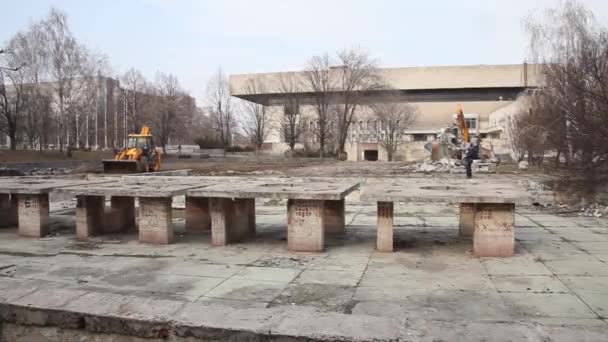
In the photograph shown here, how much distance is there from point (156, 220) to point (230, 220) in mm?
1336

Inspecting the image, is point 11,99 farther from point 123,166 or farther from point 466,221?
point 466,221

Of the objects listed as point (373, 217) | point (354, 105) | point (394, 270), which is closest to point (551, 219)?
point (373, 217)

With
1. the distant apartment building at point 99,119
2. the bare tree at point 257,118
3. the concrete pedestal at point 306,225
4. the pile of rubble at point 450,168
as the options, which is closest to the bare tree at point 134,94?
the distant apartment building at point 99,119

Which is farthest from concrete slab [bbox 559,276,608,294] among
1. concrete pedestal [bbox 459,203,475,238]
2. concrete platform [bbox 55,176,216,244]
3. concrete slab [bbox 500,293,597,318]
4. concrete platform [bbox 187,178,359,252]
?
concrete platform [bbox 55,176,216,244]

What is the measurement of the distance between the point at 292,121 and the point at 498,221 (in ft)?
182

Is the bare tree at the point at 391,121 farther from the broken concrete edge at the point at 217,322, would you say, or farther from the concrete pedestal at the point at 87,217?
the broken concrete edge at the point at 217,322

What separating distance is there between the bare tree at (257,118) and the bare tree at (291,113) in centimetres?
300

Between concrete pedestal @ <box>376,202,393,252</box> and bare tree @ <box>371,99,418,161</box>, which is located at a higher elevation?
bare tree @ <box>371,99,418,161</box>

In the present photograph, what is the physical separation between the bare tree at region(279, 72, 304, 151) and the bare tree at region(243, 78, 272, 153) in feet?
9.85

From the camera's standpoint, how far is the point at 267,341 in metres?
4.16

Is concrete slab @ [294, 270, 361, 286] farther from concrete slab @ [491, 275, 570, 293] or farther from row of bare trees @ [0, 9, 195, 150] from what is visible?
row of bare trees @ [0, 9, 195, 150]

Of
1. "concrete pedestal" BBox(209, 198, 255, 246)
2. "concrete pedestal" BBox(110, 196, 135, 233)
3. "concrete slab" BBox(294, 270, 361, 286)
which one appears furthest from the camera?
"concrete pedestal" BBox(110, 196, 135, 233)

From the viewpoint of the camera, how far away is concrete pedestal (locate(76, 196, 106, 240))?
943cm

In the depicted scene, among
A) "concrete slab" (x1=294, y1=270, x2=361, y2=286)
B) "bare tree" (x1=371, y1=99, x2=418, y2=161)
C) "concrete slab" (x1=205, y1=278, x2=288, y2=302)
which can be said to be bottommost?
"concrete slab" (x1=294, y1=270, x2=361, y2=286)
